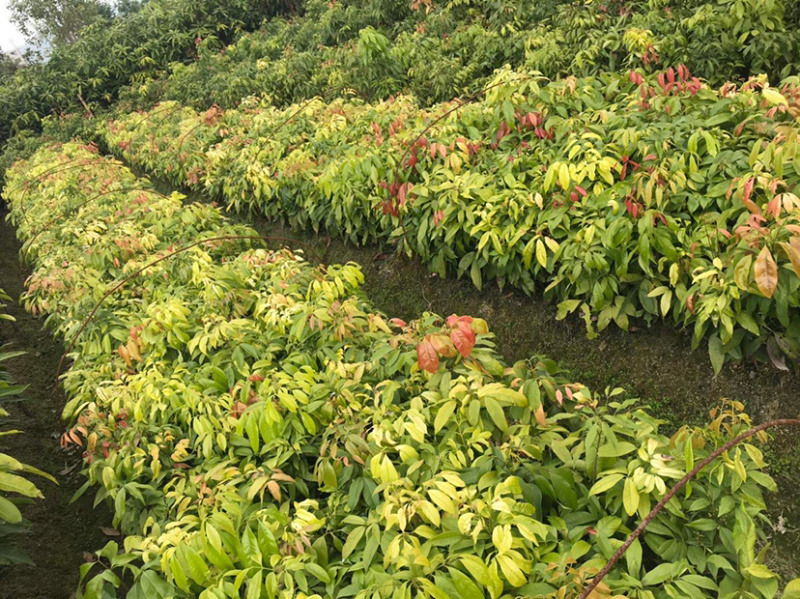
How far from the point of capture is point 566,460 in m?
2.08

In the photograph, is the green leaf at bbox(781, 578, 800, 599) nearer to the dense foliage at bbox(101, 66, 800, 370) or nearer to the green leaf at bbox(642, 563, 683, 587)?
the green leaf at bbox(642, 563, 683, 587)

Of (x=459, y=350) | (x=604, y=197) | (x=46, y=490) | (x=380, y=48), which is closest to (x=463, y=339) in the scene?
(x=459, y=350)

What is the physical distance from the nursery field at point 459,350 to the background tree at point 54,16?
19774mm

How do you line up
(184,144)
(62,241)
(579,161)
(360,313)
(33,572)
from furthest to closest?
1. (184,144)
2. (62,241)
3. (579,161)
4. (360,313)
5. (33,572)

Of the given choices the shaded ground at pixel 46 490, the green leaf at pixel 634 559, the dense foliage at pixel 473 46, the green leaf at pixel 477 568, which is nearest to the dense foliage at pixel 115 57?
the dense foliage at pixel 473 46

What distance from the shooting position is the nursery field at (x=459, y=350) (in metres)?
1.90

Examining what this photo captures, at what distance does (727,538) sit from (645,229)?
1683 millimetres

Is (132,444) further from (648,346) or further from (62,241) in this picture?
(62,241)

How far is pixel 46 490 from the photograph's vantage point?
3311 mm

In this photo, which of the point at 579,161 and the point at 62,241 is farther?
the point at 62,241

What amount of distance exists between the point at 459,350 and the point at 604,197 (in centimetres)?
156

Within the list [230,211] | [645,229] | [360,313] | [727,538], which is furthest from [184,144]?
[727,538]

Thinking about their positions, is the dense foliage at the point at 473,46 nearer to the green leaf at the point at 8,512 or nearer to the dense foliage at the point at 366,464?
the dense foliage at the point at 366,464

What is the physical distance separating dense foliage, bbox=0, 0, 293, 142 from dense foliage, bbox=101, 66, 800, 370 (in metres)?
9.46
